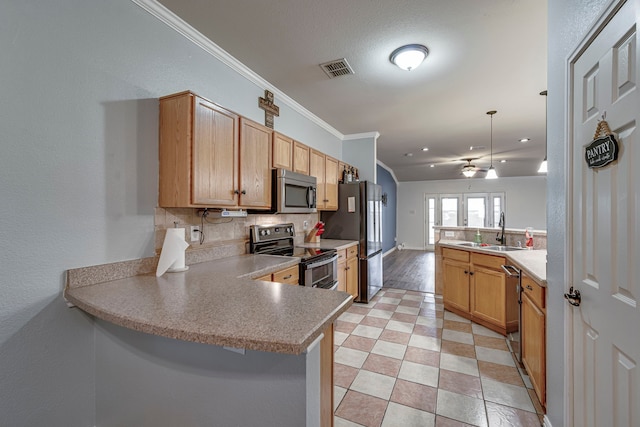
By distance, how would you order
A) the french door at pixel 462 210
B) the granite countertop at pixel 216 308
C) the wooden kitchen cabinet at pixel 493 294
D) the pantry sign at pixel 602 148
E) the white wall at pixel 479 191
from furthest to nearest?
the french door at pixel 462 210
the white wall at pixel 479 191
the wooden kitchen cabinet at pixel 493 294
the pantry sign at pixel 602 148
the granite countertop at pixel 216 308

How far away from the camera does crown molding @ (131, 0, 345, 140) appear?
180 centimetres

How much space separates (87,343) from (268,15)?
229 cm

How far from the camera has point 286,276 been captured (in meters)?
2.23

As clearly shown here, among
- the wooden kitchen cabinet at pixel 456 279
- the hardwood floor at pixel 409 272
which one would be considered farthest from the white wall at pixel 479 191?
the wooden kitchen cabinet at pixel 456 279

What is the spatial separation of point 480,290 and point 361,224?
1.62 metres

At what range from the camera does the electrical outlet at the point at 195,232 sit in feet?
6.88

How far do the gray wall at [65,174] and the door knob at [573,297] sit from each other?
2.33 m

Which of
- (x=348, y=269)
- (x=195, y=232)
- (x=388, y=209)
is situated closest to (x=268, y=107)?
(x=195, y=232)

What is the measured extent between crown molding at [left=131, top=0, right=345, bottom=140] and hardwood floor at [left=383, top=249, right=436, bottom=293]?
11.1 feet

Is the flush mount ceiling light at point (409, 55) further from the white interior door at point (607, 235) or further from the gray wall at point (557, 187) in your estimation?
the white interior door at point (607, 235)

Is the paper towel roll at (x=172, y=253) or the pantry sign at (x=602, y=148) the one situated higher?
the pantry sign at (x=602, y=148)

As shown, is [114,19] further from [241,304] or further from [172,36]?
[241,304]

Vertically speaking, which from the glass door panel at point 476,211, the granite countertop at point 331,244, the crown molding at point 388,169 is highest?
the crown molding at point 388,169

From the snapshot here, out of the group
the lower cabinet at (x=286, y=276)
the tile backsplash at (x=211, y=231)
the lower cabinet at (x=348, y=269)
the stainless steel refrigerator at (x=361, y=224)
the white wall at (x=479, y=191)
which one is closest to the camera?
the tile backsplash at (x=211, y=231)
